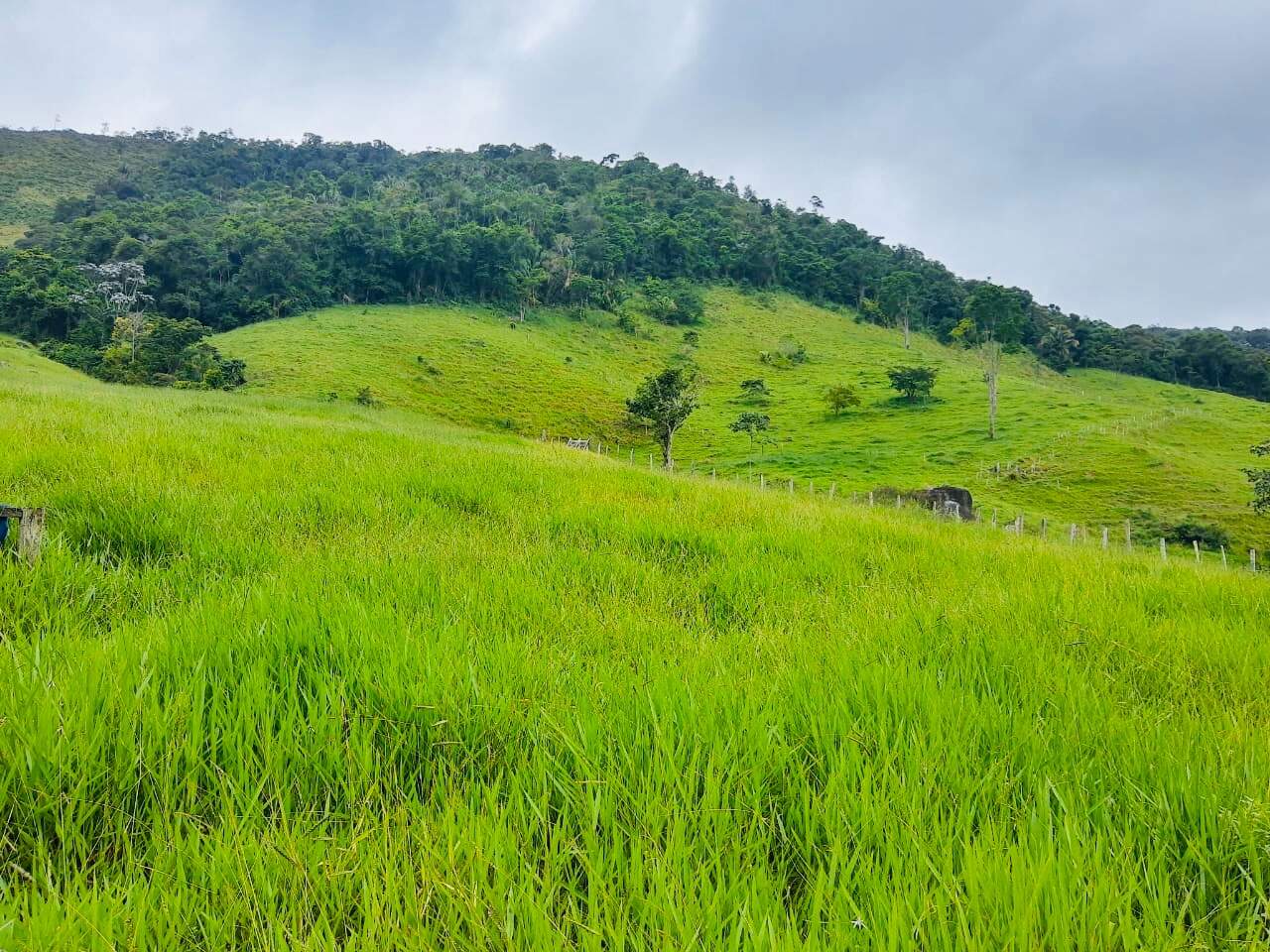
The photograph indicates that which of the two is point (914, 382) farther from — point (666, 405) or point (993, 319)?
point (993, 319)

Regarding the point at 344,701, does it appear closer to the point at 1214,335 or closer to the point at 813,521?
the point at 813,521

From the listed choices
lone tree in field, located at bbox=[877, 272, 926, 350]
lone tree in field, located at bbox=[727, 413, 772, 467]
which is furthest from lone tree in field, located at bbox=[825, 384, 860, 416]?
lone tree in field, located at bbox=[877, 272, 926, 350]

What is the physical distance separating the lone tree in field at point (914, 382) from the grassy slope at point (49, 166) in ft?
483

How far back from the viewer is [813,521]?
17.4 feet

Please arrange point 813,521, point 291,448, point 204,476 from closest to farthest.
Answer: point 204,476 → point 813,521 → point 291,448

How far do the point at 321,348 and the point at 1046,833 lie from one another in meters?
71.2

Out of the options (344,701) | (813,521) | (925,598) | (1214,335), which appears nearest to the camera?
(344,701)

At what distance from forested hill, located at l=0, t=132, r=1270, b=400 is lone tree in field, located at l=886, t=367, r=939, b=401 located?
89.1 feet

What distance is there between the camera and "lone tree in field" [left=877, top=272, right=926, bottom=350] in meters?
115

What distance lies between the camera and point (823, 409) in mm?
65312

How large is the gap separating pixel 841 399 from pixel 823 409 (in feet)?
8.99

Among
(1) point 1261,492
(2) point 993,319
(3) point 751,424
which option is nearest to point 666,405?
(3) point 751,424

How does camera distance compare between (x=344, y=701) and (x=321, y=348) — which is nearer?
(x=344, y=701)

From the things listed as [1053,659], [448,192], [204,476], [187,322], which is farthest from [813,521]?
[448,192]
